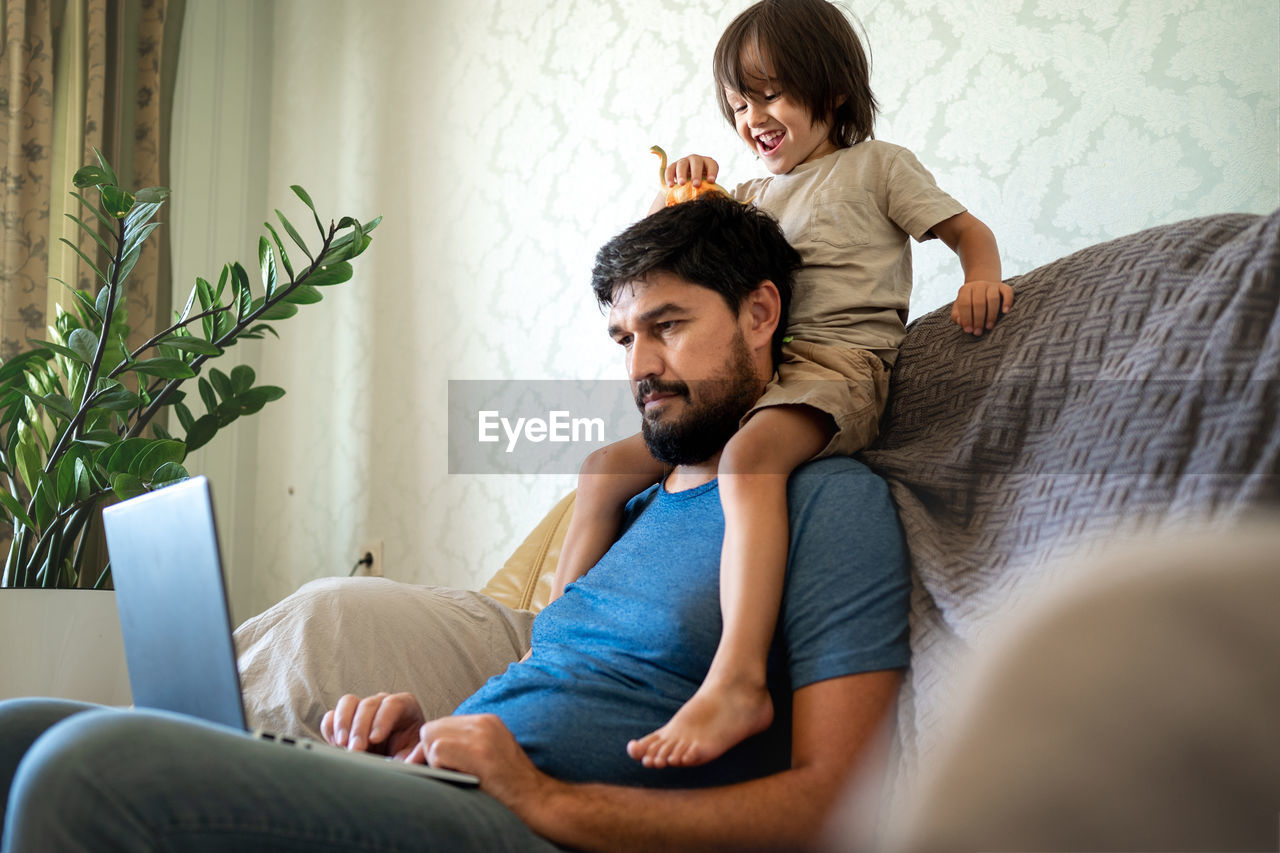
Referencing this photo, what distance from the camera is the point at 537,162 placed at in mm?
2662

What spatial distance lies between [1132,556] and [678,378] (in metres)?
1.03

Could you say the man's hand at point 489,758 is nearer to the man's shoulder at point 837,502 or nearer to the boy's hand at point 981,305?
the man's shoulder at point 837,502

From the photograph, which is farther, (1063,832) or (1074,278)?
(1074,278)

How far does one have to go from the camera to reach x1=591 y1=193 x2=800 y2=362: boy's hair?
1.39 meters

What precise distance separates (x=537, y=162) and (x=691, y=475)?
1555 millimetres

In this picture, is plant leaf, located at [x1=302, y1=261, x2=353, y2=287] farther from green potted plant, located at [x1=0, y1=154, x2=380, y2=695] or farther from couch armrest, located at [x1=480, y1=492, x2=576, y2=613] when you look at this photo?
couch armrest, located at [x1=480, y1=492, x2=576, y2=613]

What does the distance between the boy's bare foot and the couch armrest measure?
0.79m

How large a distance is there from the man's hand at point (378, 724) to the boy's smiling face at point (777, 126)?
105cm

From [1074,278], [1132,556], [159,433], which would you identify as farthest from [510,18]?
[1132,556]

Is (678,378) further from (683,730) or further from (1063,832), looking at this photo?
(1063,832)

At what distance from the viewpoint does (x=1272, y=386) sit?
0.82 m

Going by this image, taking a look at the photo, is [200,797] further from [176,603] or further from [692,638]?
[692,638]

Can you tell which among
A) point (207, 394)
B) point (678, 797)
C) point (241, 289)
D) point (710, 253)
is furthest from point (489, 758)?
point (207, 394)

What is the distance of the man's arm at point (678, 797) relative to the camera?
2.92 feet
